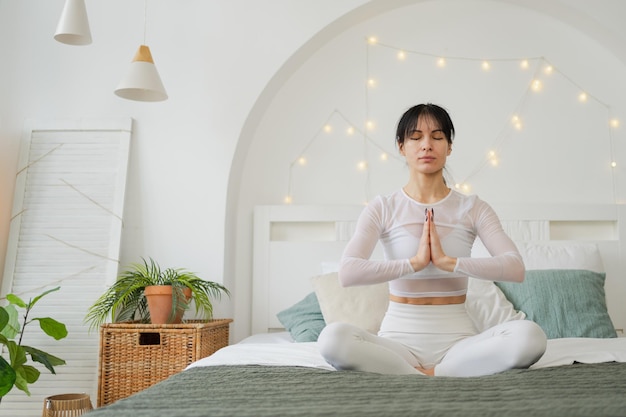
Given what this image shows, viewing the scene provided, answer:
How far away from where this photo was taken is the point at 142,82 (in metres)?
2.81

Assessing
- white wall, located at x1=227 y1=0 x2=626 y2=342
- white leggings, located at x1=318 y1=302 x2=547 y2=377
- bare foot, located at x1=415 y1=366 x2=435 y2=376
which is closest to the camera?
white leggings, located at x1=318 y1=302 x2=547 y2=377

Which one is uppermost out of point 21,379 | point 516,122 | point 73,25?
point 73,25

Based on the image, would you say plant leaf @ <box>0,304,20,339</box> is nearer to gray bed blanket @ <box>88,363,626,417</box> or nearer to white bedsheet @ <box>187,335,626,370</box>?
white bedsheet @ <box>187,335,626,370</box>

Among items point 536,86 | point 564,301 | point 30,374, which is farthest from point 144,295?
point 536,86

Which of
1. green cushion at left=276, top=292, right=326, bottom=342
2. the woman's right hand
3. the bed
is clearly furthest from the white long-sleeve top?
green cushion at left=276, top=292, right=326, bottom=342

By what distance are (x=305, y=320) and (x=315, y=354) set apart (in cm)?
74

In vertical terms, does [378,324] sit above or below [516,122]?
below

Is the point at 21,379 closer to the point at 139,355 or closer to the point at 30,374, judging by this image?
the point at 30,374

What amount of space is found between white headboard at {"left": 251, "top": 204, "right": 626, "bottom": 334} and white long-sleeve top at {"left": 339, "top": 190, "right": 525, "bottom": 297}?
4.18ft

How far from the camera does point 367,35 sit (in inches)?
137

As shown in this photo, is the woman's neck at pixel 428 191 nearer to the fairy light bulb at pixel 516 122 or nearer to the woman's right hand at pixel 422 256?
the woman's right hand at pixel 422 256

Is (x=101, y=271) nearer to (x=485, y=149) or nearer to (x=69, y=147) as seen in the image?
(x=69, y=147)

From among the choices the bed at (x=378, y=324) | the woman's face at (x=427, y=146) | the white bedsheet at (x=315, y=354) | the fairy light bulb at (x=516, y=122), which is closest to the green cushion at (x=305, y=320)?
the bed at (x=378, y=324)

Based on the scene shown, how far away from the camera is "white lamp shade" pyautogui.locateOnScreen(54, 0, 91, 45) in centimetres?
270
